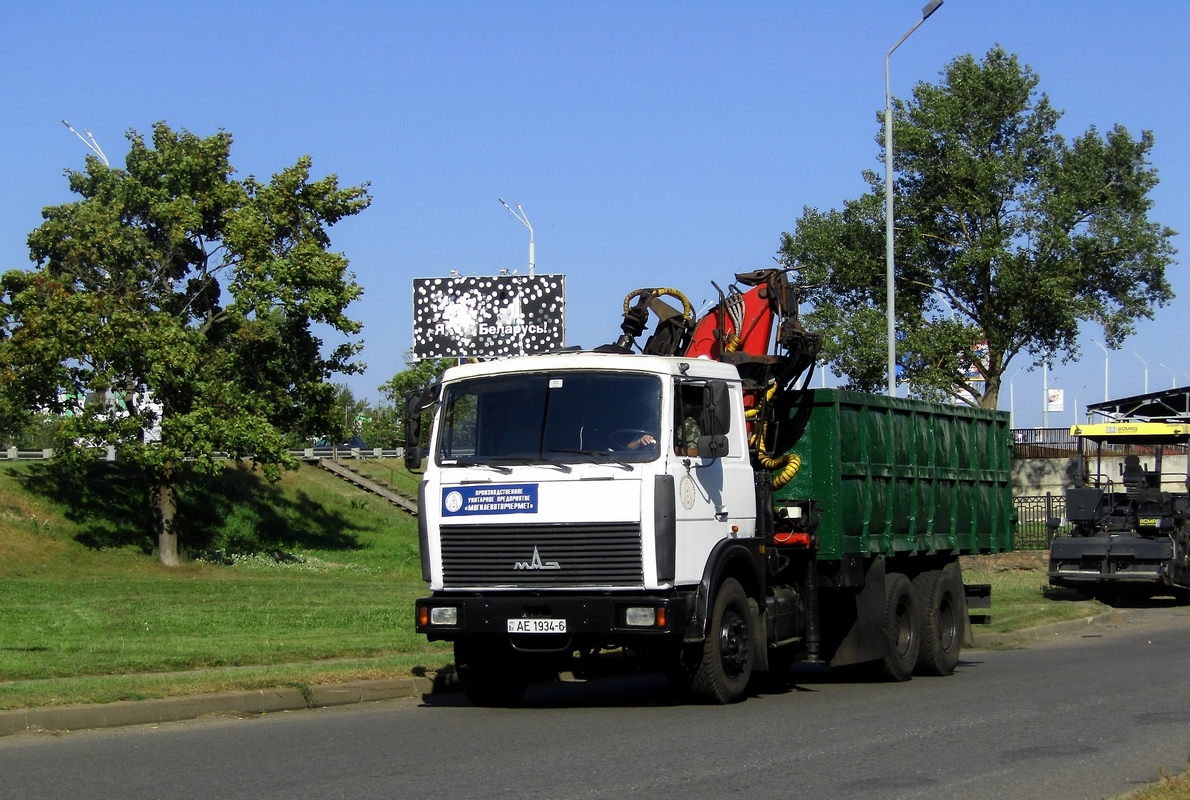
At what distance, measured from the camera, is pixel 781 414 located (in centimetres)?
1368

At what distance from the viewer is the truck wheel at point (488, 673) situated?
1245cm

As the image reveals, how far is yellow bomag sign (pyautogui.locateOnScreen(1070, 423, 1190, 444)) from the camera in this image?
2519 centimetres

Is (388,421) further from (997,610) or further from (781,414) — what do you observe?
(781,414)

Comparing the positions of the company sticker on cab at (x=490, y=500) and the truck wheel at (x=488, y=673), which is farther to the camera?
the truck wheel at (x=488, y=673)

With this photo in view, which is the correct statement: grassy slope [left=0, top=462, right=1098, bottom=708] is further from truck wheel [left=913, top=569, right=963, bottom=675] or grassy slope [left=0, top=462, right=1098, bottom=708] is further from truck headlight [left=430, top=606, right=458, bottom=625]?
truck wheel [left=913, top=569, right=963, bottom=675]

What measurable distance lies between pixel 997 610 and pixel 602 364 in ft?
43.6

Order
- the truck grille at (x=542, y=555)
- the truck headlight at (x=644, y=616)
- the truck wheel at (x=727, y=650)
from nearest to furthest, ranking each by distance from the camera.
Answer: the truck headlight at (x=644, y=616) → the truck grille at (x=542, y=555) → the truck wheel at (x=727, y=650)

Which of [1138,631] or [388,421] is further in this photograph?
[388,421]

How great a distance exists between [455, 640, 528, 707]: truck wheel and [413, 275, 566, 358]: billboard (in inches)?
1121

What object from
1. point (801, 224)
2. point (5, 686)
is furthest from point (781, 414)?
point (801, 224)

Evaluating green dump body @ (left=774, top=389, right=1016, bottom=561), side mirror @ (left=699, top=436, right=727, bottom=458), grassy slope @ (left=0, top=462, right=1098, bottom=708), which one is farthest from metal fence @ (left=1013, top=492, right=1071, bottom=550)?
side mirror @ (left=699, top=436, right=727, bottom=458)

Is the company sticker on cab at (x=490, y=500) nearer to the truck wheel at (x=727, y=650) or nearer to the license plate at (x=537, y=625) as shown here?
the license plate at (x=537, y=625)

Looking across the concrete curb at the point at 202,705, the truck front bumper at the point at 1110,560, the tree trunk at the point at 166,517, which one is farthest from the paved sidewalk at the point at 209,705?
the tree trunk at the point at 166,517

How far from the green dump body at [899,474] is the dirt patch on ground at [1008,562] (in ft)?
49.1
